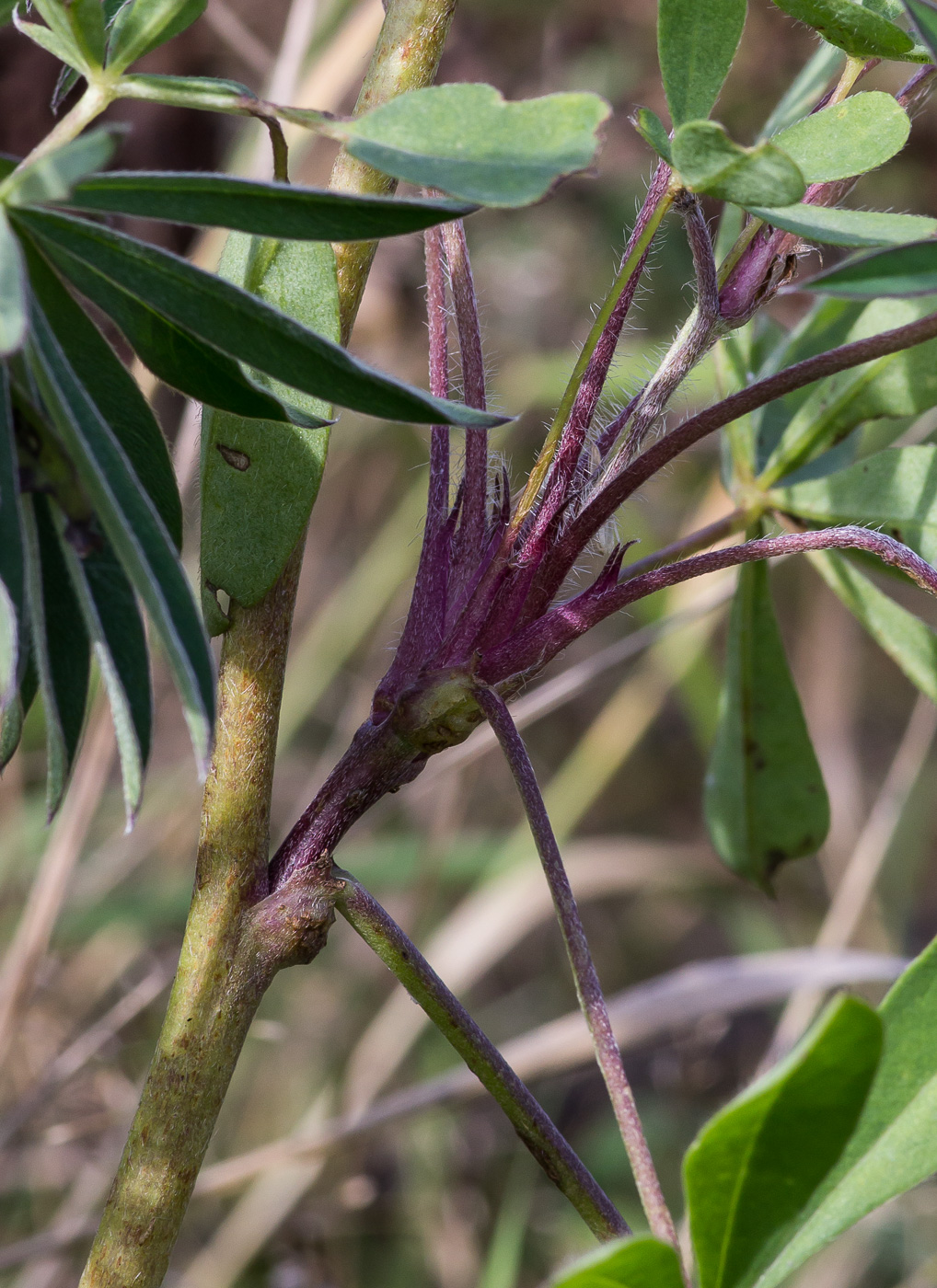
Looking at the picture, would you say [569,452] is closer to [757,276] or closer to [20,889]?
[757,276]

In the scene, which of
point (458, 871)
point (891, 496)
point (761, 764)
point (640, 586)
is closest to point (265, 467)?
point (640, 586)

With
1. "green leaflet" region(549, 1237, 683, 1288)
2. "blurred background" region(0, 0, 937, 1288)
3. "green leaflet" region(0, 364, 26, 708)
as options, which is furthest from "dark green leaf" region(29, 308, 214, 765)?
"blurred background" region(0, 0, 937, 1288)

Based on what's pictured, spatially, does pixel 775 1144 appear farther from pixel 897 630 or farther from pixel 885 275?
pixel 897 630

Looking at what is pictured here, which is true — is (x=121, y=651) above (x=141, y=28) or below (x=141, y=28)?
below

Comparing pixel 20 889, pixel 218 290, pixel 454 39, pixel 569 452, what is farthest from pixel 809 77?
pixel 454 39

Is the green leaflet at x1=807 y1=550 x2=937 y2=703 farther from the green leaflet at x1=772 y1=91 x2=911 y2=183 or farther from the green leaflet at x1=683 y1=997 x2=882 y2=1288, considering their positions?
the green leaflet at x1=683 y1=997 x2=882 y2=1288
